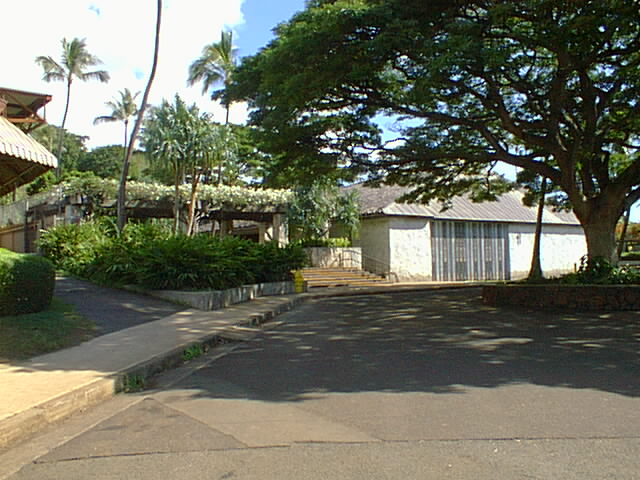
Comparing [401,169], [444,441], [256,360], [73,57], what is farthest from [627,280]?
[73,57]

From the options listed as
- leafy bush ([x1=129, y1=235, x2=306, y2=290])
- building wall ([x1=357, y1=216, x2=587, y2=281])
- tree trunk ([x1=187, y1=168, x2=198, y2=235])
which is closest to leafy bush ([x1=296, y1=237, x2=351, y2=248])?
building wall ([x1=357, y1=216, x2=587, y2=281])

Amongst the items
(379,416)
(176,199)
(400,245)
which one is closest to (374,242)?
(400,245)

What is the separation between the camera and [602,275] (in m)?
14.4

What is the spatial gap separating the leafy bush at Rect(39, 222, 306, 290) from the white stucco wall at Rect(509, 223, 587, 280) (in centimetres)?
1685

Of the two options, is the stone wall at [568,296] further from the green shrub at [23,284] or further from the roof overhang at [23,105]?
the roof overhang at [23,105]

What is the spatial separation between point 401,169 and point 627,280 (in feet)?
22.5

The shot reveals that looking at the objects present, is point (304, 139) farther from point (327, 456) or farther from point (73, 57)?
point (73, 57)

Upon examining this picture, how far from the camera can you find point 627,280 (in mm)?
14109

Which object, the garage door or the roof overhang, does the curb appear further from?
the garage door

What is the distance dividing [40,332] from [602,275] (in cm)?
1252

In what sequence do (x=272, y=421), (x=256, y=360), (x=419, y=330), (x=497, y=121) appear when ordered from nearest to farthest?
(x=272, y=421) < (x=256, y=360) < (x=419, y=330) < (x=497, y=121)

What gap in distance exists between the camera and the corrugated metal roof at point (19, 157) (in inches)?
302

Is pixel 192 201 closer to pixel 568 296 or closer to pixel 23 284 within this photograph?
pixel 23 284

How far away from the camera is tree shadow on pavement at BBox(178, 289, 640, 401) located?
661 cm
